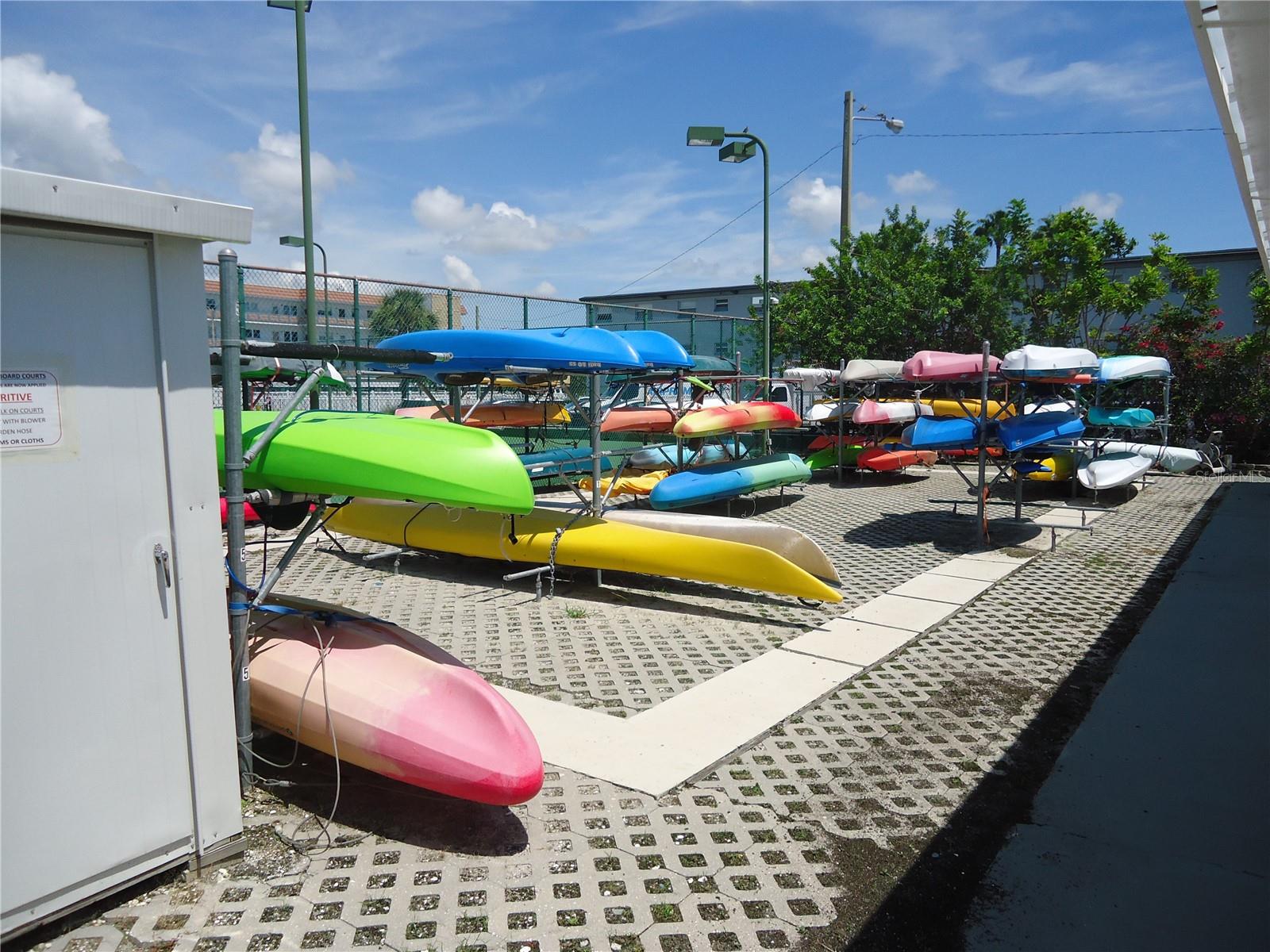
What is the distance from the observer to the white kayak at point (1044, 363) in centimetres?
1076

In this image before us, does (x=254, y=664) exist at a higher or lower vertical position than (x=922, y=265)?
lower

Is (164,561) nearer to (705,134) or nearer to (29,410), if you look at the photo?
(29,410)

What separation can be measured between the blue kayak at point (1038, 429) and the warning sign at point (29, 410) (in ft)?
34.3

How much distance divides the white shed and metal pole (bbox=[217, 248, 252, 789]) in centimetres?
30

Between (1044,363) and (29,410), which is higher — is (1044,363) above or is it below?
above

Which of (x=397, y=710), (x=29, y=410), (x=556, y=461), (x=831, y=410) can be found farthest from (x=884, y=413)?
(x=29, y=410)

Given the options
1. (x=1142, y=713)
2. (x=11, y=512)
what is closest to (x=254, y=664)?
(x=11, y=512)

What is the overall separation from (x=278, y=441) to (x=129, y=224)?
1.62m

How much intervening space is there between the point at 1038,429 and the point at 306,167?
9.58 meters

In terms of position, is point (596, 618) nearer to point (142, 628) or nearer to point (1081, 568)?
point (142, 628)

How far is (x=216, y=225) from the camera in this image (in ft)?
11.2

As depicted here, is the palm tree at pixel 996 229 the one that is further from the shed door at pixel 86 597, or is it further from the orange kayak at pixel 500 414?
the shed door at pixel 86 597

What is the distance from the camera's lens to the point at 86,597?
314 centimetres

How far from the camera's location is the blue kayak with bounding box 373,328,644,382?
8.16 m
